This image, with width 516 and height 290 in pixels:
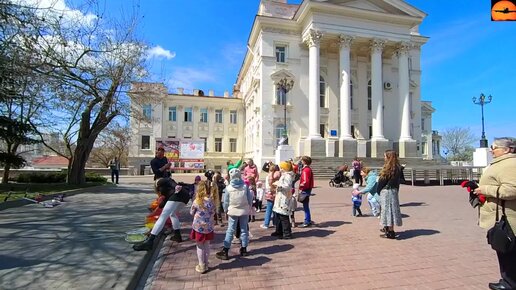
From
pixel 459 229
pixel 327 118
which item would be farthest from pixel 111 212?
pixel 327 118

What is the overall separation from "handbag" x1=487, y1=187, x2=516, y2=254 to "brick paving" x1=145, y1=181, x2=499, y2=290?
935mm

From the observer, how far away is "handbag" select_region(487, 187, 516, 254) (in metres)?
3.64

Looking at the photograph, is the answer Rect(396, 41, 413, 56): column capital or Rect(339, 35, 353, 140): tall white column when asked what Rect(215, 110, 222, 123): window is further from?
Rect(396, 41, 413, 56): column capital

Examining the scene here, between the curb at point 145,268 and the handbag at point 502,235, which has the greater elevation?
the handbag at point 502,235

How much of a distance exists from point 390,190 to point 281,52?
32.8 metres

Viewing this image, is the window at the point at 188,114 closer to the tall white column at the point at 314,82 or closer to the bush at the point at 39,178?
the tall white column at the point at 314,82

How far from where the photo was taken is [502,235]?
367cm

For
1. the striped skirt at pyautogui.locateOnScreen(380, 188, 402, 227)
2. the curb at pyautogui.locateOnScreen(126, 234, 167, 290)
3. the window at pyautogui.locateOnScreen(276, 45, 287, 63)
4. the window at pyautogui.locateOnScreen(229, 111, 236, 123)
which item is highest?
the window at pyautogui.locateOnScreen(276, 45, 287, 63)

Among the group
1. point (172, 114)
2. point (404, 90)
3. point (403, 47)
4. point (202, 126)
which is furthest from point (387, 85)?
point (172, 114)

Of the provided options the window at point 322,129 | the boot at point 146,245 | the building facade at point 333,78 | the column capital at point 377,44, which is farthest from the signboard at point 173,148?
the boot at point 146,245

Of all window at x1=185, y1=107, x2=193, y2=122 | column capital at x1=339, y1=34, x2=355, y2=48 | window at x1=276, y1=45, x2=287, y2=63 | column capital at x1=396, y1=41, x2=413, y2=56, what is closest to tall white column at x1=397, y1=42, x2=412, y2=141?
column capital at x1=396, y1=41, x2=413, y2=56

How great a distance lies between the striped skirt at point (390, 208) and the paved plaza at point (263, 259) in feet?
1.33

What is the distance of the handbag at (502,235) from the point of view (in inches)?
143

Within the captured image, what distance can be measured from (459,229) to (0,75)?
38.3ft
